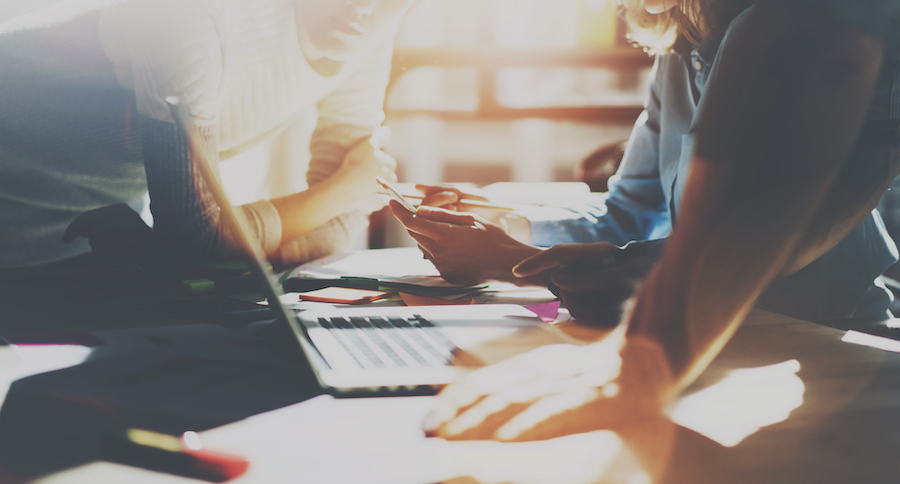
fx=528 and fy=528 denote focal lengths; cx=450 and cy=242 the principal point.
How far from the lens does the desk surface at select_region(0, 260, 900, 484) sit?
0.26 meters

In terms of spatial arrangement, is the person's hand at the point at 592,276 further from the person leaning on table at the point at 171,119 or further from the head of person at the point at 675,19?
the person leaning on table at the point at 171,119

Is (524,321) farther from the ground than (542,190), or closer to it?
farther from the ground

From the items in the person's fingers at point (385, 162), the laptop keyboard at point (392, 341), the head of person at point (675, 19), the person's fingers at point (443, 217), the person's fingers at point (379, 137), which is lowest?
the laptop keyboard at point (392, 341)

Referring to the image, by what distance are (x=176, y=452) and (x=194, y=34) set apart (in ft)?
2.10

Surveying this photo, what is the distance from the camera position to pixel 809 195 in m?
0.37

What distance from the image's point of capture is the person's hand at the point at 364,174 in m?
1.08

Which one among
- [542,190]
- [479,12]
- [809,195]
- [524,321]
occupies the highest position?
[479,12]

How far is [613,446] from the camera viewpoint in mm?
290

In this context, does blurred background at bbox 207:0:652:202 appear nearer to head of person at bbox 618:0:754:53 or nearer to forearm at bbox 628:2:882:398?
head of person at bbox 618:0:754:53

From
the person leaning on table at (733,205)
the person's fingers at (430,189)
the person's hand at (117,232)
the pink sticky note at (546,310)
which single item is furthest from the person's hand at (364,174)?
the person leaning on table at (733,205)

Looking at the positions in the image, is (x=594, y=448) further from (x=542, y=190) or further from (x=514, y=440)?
(x=542, y=190)

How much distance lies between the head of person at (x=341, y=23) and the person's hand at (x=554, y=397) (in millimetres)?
799

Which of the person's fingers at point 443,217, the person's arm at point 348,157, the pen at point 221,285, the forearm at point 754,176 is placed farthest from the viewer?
the person's arm at point 348,157

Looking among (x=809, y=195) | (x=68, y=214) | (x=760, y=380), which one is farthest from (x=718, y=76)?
(x=68, y=214)
